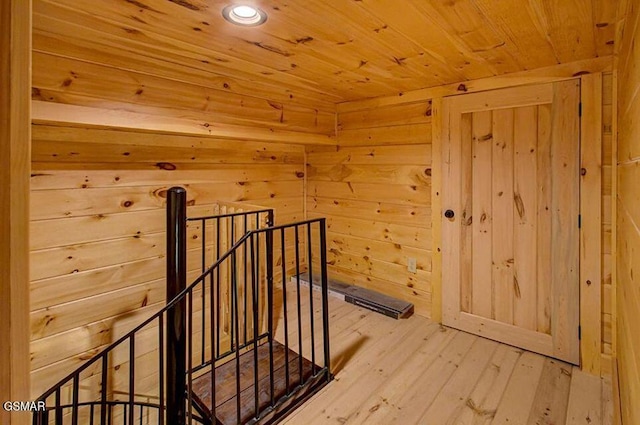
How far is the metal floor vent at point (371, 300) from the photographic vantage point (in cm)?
298

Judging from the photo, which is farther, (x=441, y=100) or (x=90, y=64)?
(x=441, y=100)

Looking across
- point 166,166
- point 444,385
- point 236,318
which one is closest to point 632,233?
point 444,385

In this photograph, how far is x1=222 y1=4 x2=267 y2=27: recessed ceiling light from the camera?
1.53m

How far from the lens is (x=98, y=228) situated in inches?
93.4

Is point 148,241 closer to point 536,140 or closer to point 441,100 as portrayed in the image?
point 441,100

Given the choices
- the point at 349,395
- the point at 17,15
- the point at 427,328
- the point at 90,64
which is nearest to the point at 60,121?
the point at 90,64

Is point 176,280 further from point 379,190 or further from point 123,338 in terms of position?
point 379,190

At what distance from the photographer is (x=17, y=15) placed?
0.52 meters

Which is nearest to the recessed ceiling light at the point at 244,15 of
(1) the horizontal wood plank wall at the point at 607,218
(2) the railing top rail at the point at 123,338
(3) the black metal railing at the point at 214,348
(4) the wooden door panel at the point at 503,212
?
(3) the black metal railing at the point at 214,348

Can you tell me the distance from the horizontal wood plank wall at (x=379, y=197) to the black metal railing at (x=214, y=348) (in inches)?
26.4

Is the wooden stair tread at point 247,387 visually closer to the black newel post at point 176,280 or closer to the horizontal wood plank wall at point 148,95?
the black newel post at point 176,280

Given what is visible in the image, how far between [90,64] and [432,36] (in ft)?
6.24

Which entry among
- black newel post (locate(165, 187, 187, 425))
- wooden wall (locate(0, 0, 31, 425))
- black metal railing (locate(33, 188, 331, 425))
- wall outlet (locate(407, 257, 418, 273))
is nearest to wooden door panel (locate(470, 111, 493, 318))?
wall outlet (locate(407, 257, 418, 273))

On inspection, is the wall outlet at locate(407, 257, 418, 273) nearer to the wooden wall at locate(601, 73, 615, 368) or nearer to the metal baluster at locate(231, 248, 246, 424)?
the wooden wall at locate(601, 73, 615, 368)
